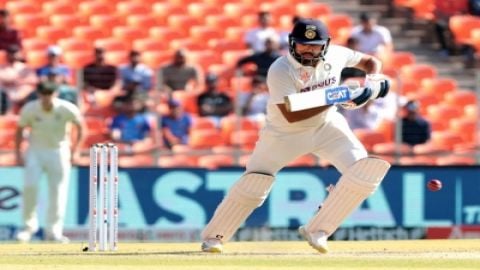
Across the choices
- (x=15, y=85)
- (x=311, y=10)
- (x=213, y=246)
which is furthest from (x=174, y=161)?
(x=213, y=246)

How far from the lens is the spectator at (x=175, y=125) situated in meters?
15.8

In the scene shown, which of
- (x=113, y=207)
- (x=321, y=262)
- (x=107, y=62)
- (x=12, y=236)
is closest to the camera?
(x=321, y=262)

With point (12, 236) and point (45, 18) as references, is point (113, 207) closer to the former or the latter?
point (12, 236)

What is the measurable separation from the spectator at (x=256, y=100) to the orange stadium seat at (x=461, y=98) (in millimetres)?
2614

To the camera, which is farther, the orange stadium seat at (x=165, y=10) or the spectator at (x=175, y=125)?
the orange stadium seat at (x=165, y=10)

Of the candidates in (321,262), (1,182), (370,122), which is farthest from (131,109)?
(321,262)

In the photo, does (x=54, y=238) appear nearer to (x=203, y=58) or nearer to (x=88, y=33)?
(x=203, y=58)

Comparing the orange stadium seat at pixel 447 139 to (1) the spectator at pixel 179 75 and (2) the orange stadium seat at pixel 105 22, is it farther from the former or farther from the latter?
(2) the orange stadium seat at pixel 105 22

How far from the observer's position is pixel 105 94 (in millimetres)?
16125

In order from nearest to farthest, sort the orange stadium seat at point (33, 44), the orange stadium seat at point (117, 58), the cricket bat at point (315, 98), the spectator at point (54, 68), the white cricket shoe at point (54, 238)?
1. the cricket bat at point (315, 98)
2. the white cricket shoe at point (54, 238)
3. the spectator at point (54, 68)
4. the orange stadium seat at point (117, 58)
5. the orange stadium seat at point (33, 44)

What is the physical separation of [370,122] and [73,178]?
3.27m

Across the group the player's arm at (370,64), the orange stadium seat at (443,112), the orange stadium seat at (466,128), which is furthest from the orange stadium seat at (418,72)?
the player's arm at (370,64)

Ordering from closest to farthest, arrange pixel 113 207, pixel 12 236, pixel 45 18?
pixel 113 207, pixel 12 236, pixel 45 18

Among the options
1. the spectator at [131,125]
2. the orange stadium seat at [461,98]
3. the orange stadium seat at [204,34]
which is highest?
the orange stadium seat at [204,34]
